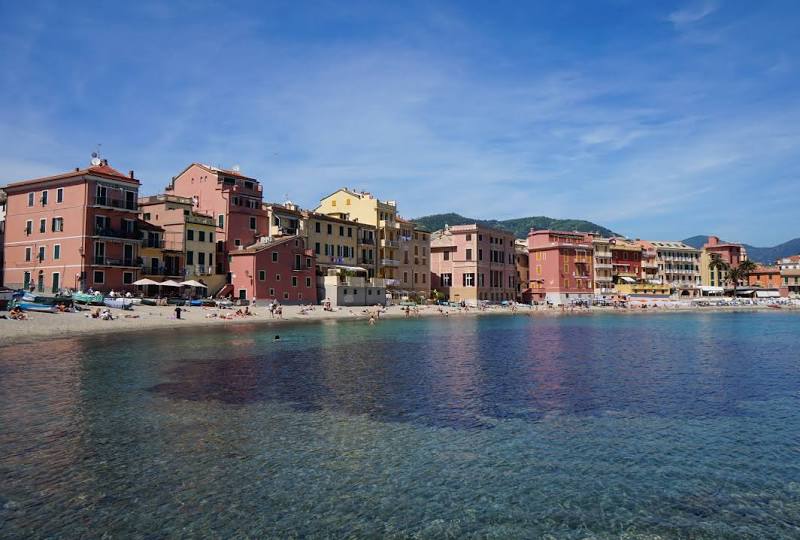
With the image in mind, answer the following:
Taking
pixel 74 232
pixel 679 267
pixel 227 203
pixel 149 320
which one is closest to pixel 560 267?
pixel 679 267

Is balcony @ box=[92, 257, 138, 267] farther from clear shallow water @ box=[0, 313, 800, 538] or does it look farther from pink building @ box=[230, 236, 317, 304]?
clear shallow water @ box=[0, 313, 800, 538]

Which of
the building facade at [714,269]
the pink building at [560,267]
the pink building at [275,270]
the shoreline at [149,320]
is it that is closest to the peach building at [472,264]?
the pink building at [560,267]

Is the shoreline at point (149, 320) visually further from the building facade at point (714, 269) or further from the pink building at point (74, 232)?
the building facade at point (714, 269)

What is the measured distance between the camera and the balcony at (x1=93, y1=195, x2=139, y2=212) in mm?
60938

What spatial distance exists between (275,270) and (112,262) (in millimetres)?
18937

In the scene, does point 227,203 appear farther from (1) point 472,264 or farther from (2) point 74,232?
(1) point 472,264

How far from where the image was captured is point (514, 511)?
1254 cm

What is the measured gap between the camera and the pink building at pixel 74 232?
6012 centimetres

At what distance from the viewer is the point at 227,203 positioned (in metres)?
75.1

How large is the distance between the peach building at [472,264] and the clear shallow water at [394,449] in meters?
76.2

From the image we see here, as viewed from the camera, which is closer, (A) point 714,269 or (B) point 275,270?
(B) point 275,270

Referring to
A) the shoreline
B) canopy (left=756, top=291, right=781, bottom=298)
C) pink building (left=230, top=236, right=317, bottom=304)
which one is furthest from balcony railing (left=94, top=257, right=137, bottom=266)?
canopy (left=756, top=291, right=781, bottom=298)

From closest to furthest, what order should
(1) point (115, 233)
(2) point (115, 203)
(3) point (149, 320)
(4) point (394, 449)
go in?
(4) point (394, 449) → (3) point (149, 320) → (1) point (115, 233) → (2) point (115, 203)

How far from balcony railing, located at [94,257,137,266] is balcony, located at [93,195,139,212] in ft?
17.6
